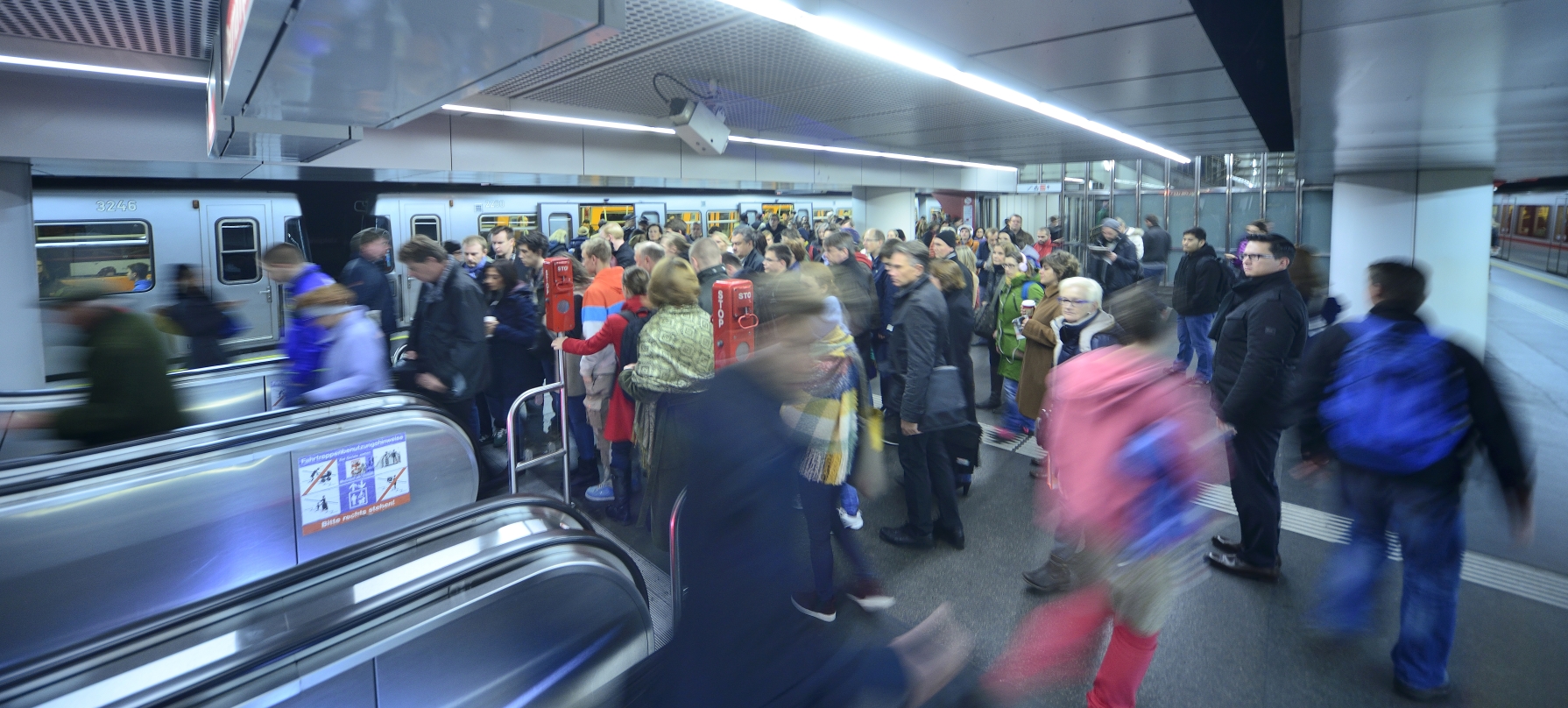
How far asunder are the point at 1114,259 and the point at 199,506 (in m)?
8.29

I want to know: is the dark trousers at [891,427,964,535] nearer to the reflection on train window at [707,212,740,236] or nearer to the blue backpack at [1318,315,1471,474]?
the blue backpack at [1318,315,1471,474]

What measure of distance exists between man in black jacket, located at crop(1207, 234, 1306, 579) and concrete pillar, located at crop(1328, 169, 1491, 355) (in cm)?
717

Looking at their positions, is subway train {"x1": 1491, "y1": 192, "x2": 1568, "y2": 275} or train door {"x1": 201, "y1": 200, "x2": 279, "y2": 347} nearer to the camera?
train door {"x1": 201, "y1": 200, "x2": 279, "y2": 347}

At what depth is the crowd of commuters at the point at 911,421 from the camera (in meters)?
1.75

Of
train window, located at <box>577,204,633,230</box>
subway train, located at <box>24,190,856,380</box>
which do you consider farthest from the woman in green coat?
train window, located at <box>577,204,633,230</box>

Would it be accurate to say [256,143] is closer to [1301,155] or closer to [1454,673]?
[1454,673]

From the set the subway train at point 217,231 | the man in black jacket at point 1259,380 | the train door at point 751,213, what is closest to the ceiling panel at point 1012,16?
the man in black jacket at point 1259,380

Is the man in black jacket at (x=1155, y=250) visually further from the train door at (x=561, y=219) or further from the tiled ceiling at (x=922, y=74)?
the train door at (x=561, y=219)

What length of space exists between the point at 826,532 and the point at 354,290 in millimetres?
4653

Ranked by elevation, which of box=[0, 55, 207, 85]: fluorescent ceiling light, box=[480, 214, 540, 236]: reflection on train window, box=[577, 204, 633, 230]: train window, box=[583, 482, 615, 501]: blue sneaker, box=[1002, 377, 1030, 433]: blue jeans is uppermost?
box=[0, 55, 207, 85]: fluorescent ceiling light

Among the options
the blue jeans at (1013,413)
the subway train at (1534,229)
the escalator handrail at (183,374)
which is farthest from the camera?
the subway train at (1534,229)

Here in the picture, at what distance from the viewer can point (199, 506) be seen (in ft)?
11.3

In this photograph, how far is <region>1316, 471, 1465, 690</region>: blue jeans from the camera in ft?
9.16

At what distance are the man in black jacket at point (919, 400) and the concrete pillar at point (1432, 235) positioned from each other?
7.94m
